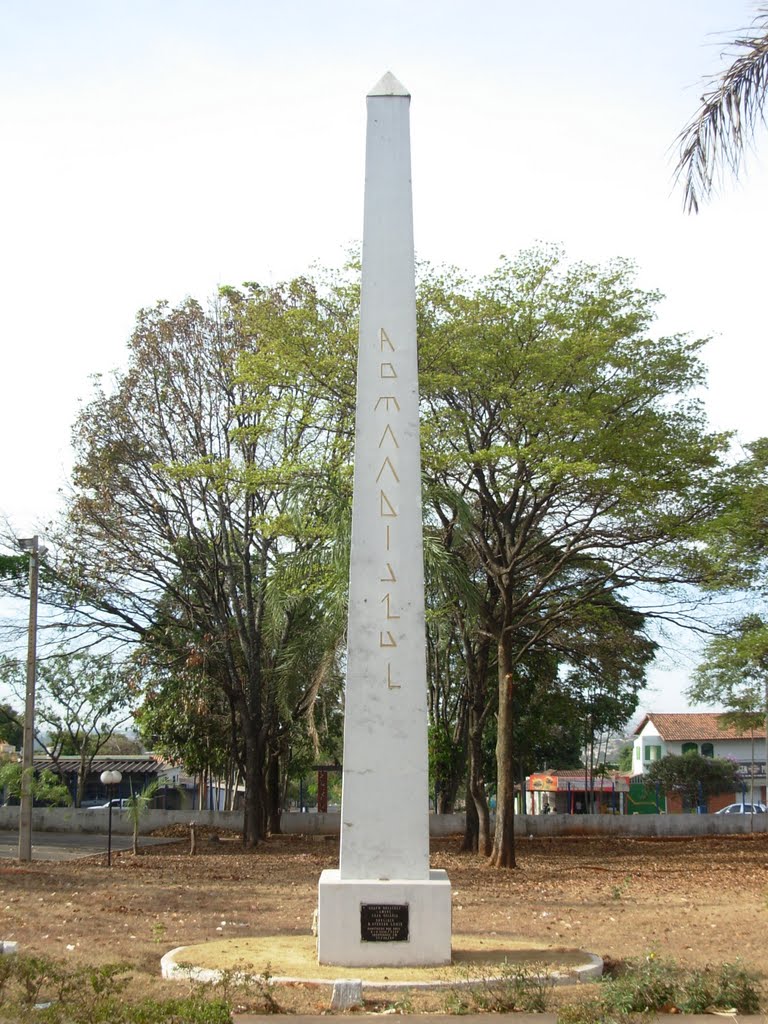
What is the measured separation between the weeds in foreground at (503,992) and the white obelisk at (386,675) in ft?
2.96

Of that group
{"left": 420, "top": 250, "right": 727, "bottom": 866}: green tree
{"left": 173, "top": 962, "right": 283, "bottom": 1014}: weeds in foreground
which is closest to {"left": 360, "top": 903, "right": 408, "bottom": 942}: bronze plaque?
{"left": 173, "top": 962, "right": 283, "bottom": 1014}: weeds in foreground

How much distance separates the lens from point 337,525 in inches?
793

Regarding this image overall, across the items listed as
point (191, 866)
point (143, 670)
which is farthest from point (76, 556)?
point (191, 866)

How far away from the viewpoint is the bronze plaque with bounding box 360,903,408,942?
9.11 metres

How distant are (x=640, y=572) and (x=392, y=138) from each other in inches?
547

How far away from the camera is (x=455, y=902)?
51.3 ft

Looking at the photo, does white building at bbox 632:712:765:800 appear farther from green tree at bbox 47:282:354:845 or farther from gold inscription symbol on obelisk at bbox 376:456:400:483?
gold inscription symbol on obelisk at bbox 376:456:400:483

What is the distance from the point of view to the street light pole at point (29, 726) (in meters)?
22.0

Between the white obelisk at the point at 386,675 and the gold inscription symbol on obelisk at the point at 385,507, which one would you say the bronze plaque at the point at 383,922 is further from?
the gold inscription symbol on obelisk at the point at 385,507

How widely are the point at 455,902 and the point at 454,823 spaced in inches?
783

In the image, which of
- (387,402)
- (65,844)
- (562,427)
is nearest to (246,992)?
(387,402)

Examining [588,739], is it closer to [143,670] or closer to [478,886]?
[143,670]

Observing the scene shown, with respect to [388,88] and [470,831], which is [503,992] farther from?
[470,831]

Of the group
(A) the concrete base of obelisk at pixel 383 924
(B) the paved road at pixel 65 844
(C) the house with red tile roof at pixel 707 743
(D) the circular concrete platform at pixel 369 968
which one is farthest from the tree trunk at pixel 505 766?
(C) the house with red tile roof at pixel 707 743
